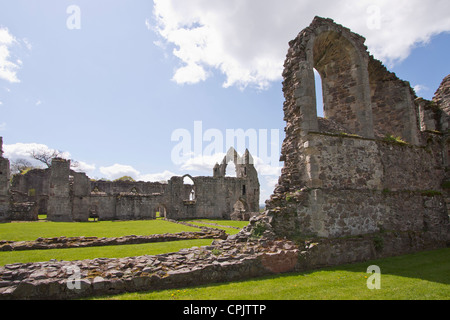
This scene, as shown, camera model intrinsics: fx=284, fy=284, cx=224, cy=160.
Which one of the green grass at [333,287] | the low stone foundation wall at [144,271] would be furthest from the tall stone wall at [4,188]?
the green grass at [333,287]

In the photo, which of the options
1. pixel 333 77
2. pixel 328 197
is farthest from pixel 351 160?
pixel 333 77

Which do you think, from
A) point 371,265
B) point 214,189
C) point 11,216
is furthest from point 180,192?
point 371,265

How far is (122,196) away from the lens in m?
29.8

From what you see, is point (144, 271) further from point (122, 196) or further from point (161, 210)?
point (161, 210)

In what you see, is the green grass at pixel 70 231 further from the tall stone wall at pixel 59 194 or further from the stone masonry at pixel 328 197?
the stone masonry at pixel 328 197

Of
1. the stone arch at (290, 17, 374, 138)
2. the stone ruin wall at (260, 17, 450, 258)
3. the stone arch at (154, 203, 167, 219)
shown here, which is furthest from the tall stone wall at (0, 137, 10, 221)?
the stone arch at (290, 17, 374, 138)

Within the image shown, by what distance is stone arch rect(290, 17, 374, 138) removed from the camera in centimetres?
926

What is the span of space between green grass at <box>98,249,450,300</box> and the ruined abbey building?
71.4 ft

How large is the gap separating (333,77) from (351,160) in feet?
14.1

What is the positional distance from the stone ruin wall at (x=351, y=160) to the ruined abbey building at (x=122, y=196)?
61.3 feet

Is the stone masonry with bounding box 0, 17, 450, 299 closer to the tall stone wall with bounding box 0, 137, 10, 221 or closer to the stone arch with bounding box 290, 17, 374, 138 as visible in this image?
the stone arch with bounding box 290, 17, 374, 138

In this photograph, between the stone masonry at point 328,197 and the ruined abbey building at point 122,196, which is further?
the ruined abbey building at point 122,196

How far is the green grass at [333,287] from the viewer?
5.27m
